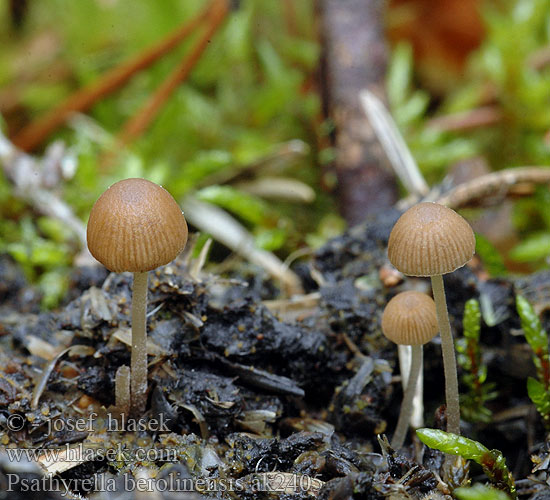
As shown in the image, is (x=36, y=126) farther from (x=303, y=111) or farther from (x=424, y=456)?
(x=424, y=456)

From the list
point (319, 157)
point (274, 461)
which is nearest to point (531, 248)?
point (319, 157)

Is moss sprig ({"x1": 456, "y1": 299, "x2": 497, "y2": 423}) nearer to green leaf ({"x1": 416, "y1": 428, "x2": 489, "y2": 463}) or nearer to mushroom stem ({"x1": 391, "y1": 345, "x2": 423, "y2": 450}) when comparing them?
mushroom stem ({"x1": 391, "y1": 345, "x2": 423, "y2": 450})

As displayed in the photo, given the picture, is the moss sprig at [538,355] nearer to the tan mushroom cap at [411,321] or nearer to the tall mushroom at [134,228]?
the tan mushroom cap at [411,321]

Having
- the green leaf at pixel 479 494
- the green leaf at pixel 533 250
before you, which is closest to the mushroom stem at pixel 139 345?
the green leaf at pixel 479 494

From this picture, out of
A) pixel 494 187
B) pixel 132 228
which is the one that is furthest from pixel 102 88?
pixel 132 228

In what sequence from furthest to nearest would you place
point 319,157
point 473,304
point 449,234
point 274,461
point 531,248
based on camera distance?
point 319,157, point 531,248, point 473,304, point 274,461, point 449,234

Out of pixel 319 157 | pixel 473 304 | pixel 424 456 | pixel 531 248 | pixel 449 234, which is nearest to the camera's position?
pixel 449 234

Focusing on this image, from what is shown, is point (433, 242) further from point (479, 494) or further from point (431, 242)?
point (479, 494)
